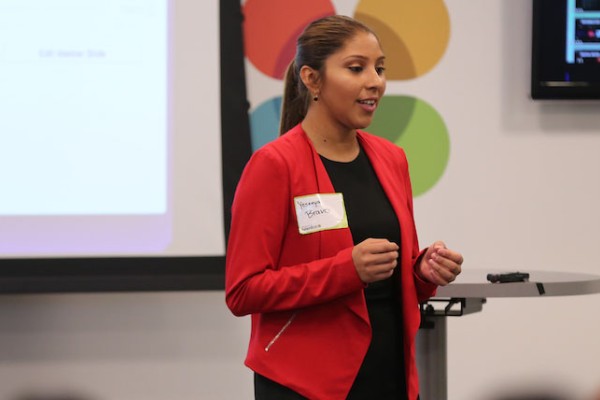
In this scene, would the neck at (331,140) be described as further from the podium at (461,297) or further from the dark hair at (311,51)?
the podium at (461,297)

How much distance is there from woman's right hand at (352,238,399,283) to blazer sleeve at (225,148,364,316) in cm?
2

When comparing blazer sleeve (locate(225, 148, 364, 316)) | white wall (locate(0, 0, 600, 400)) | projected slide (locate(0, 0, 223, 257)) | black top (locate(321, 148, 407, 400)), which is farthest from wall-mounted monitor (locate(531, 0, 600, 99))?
blazer sleeve (locate(225, 148, 364, 316))

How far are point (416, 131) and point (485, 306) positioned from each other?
0.75 meters

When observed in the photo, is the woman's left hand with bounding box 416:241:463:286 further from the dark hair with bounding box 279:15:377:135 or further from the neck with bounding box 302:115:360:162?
the dark hair with bounding box 279:15:377:135

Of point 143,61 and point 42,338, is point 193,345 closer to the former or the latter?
point 42,338

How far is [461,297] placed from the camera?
6.59 ft

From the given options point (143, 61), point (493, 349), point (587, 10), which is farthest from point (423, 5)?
point (493, 349)

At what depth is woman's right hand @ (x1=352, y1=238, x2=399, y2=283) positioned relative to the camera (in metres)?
1.31

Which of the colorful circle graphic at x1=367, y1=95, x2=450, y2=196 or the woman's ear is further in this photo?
the colorful circle graphic at x1=367, y1=95, x2=450, y2=196

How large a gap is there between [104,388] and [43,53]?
4.25 ft

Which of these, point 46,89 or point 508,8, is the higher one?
point 508,8

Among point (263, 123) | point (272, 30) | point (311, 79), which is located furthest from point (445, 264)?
point (272, 30)

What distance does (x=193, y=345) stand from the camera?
320 cm

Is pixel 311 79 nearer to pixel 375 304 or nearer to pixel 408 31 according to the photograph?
pixel 375 304
